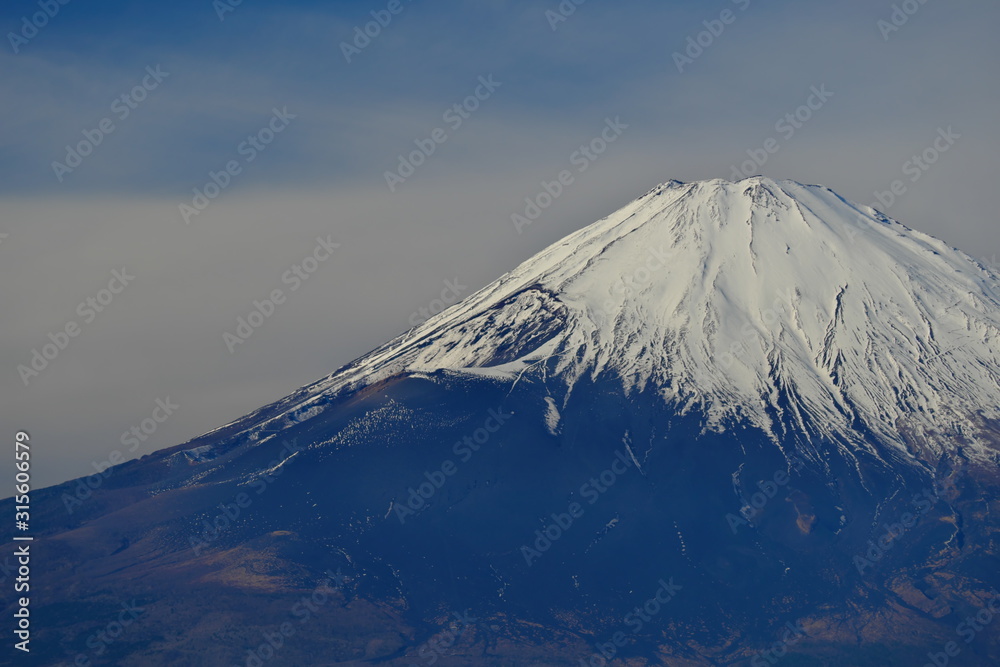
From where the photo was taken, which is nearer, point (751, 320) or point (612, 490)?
point (612, 490)

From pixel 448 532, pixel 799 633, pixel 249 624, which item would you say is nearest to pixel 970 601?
pixel 799 633

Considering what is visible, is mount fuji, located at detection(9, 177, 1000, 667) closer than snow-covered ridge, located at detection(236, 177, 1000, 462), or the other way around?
mount fuji, located at detection(9, 177, 1000, 667)

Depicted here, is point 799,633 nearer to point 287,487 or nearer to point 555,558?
point 555,558

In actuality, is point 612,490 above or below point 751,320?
below
